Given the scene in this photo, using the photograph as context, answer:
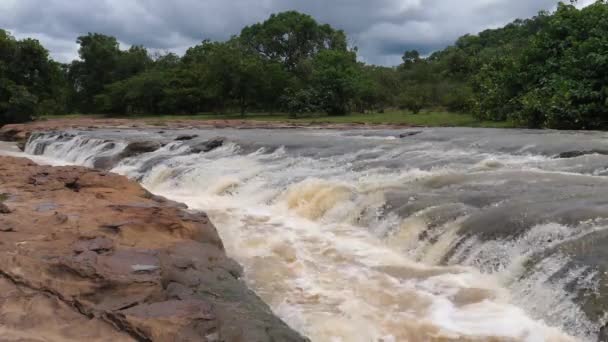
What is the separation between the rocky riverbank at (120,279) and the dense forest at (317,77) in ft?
49.4

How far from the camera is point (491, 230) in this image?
542 cm

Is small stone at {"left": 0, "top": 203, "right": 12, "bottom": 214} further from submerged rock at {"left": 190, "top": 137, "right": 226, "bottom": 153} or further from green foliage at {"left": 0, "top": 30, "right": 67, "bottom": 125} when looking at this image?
green foliage at {"left": 0, "top": 30, "right": 67, "bottom": 125}

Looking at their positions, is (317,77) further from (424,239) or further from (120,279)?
(120,279)

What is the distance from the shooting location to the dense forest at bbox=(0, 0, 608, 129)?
18.0 metres

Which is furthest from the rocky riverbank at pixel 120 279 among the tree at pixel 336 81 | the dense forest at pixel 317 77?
the tree at pixel 336 81

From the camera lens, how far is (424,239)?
579 centimetres

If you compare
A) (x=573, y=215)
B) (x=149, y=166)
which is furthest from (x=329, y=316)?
(x=149, y=166)

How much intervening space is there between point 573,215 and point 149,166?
31.7ft

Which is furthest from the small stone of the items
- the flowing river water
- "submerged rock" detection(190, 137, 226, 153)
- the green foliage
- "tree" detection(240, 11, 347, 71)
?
"tree" detection(240, 11, 347, 71)

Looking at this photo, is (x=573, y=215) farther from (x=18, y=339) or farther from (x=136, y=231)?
(x=18, y=339)

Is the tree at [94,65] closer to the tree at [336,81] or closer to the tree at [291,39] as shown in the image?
the tree at [291,39]

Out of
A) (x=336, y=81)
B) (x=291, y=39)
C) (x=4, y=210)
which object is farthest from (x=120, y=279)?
(x=291, y=39)

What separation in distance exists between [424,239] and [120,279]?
334 centimetres

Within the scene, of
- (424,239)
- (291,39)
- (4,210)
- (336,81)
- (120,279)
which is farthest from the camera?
(291,39)
